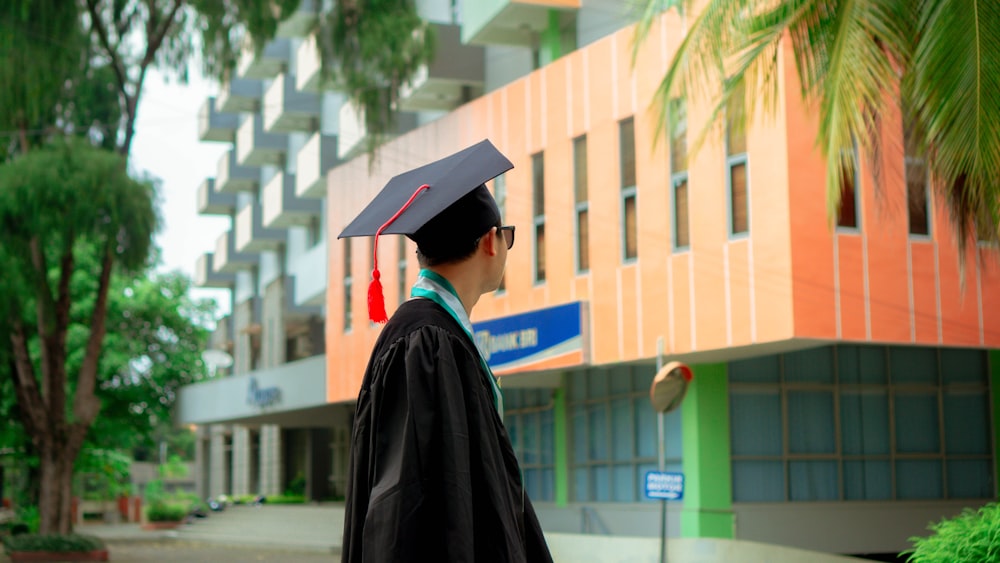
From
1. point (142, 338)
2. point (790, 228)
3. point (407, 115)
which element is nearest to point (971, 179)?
point (790, 228)

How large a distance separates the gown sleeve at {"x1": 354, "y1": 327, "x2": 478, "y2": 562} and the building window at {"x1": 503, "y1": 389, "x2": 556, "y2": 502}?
2270 cm

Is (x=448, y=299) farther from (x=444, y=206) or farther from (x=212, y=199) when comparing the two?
(x=212, y=199)

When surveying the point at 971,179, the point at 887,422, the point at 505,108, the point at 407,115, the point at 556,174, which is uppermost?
the point at 407,115

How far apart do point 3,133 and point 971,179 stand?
16.8 metres

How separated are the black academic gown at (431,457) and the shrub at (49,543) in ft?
68.6

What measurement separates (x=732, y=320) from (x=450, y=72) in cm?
1224

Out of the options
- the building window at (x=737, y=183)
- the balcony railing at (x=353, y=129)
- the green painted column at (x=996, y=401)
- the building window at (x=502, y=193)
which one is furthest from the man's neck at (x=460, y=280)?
the balcony railing at (x=353, y=129)

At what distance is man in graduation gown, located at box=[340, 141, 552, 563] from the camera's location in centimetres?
280

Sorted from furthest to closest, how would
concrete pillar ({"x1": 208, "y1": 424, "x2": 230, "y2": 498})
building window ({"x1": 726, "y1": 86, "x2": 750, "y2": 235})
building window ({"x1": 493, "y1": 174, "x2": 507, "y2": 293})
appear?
concrete pillar ({"x1": 208, "y1": 424, "x2": 230, "y2": 498})
building window ({"x1": 493, "y1": 174, "x2": 507, "y2": 293})
building window ({"x1": 726, "y1": 86, "x2": 750, "y2": 235})

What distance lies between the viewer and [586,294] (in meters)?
21.8

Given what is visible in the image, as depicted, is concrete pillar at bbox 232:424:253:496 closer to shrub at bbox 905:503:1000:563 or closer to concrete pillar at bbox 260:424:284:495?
concrete pillar at bbox 260:424:284:495

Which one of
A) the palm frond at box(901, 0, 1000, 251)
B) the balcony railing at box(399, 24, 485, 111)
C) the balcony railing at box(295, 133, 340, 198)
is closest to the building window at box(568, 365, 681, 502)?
the balcony railing at box(399, 24, 485, 111)

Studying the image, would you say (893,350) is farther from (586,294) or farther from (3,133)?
(3,133)

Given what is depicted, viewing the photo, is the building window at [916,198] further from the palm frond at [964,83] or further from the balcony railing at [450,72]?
the balcony railing at [450,72]
